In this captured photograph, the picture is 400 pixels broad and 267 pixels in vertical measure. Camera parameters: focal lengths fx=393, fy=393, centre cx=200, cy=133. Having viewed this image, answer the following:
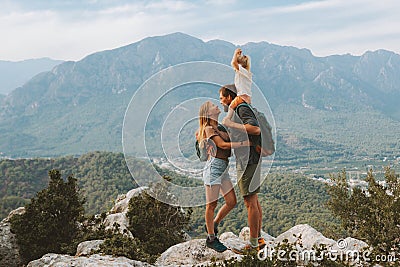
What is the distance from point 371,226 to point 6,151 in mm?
192751

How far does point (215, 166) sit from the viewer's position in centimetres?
643

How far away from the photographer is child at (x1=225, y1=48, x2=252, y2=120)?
624 cm

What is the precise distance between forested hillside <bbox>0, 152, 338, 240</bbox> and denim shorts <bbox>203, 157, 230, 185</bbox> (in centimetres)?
2295

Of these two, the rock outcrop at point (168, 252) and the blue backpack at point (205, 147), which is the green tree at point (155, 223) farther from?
the blue backpack at point (205, 147)

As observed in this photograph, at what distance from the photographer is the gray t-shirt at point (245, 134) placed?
20.2ft

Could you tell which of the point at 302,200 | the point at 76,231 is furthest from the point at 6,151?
the point at 76,231

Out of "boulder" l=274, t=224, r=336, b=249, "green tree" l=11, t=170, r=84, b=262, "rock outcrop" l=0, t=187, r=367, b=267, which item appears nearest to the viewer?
"rock outcrop" l=0, t=187, r=367, b=267

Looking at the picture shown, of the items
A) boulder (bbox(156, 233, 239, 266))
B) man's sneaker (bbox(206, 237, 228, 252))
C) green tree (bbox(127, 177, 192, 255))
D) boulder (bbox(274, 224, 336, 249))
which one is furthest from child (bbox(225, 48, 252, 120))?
green tree (bbox(127, 177, 192, 255))

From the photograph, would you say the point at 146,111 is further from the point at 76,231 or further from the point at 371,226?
the point at 371,226

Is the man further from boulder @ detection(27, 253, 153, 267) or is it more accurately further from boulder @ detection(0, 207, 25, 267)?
boulder @ detection(0, 207, 25, 267)

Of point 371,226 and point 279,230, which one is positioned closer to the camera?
point 371,226

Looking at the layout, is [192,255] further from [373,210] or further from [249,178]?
[373,210]

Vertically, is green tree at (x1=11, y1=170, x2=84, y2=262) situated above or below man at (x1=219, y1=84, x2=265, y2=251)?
below

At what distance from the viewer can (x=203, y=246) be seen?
293 inches
